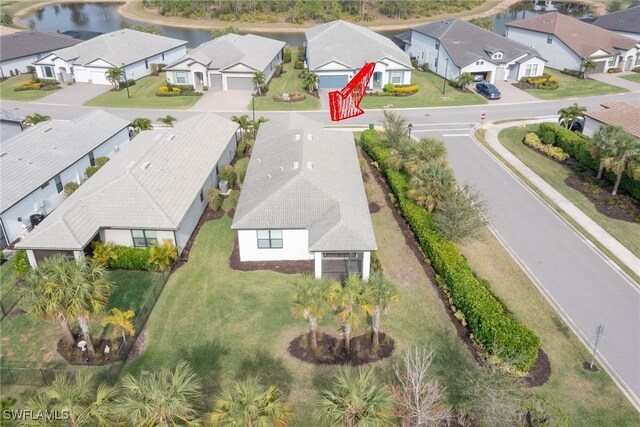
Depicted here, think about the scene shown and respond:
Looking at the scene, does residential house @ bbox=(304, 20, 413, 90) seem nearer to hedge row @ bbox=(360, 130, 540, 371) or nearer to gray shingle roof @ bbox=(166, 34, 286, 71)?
gray shingle roof @ bbox=(166, 34, 286, 71)

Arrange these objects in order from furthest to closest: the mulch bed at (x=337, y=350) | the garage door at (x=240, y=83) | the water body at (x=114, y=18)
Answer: the water body at (x=114, y=18) < the garage door at (x=240, y=83) < the mulch bed at (x=337, y=350)

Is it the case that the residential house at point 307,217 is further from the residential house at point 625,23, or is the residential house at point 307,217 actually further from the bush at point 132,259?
the residential house at point 625,23

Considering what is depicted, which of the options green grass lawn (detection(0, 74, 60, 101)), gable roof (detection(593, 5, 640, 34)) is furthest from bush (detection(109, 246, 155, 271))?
gable roof (detection(593, 5, 640, 34))

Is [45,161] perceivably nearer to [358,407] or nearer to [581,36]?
[358,407]

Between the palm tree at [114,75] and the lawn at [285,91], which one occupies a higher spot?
the palm tree at [114,75]

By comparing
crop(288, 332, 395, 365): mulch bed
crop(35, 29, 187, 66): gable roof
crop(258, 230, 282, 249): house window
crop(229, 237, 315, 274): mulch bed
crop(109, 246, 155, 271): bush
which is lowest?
crop(288, 332, 395, 365): mulch bed

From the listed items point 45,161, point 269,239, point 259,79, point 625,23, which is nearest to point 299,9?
point 259,79

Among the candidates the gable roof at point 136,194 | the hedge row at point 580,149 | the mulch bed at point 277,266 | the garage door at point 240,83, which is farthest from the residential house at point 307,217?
the garage door at point 240,83
